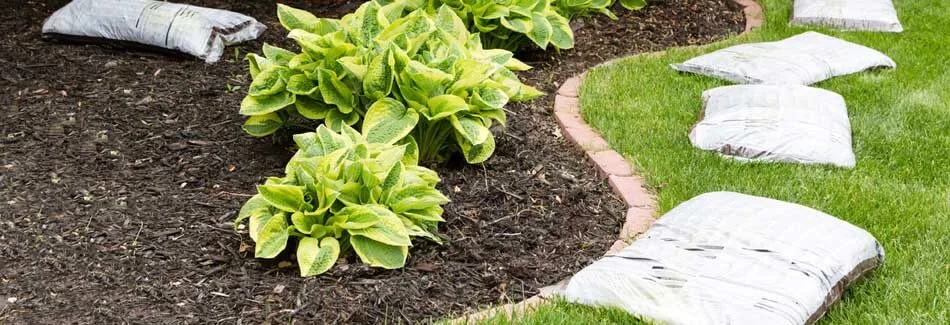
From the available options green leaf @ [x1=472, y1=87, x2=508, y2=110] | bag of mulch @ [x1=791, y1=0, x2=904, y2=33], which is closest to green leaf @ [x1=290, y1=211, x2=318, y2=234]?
green leaf @ [x1=472, y1=87, x2=508, y2=110]

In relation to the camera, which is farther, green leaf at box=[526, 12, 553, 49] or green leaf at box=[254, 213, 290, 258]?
green leaf at box=[526, 12, 553, 49]

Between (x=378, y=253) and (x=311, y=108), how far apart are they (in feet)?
3.12

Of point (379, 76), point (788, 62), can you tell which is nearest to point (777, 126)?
point (788, 62)

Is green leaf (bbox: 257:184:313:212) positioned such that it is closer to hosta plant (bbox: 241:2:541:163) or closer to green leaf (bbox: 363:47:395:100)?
hosta plant (bbox: 241:2:541:163)

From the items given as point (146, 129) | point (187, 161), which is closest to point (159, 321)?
point (187, 161)

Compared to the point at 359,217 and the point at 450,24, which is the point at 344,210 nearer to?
the point at 359,217

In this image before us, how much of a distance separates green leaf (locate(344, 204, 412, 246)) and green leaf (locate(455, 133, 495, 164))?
0.75 m

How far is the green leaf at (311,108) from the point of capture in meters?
3.94

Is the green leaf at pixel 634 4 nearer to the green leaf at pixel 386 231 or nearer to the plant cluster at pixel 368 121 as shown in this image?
the plant cluster at pixel 368 121

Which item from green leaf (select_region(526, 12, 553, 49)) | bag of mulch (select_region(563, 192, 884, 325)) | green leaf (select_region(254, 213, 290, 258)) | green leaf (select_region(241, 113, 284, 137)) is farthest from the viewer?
green leaf (select_region(526, 12, 553, 49))

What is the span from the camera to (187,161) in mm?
4016

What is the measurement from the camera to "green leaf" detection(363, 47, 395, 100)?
12.4ft

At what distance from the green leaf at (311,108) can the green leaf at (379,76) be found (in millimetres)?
228

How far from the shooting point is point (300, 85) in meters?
3.89
